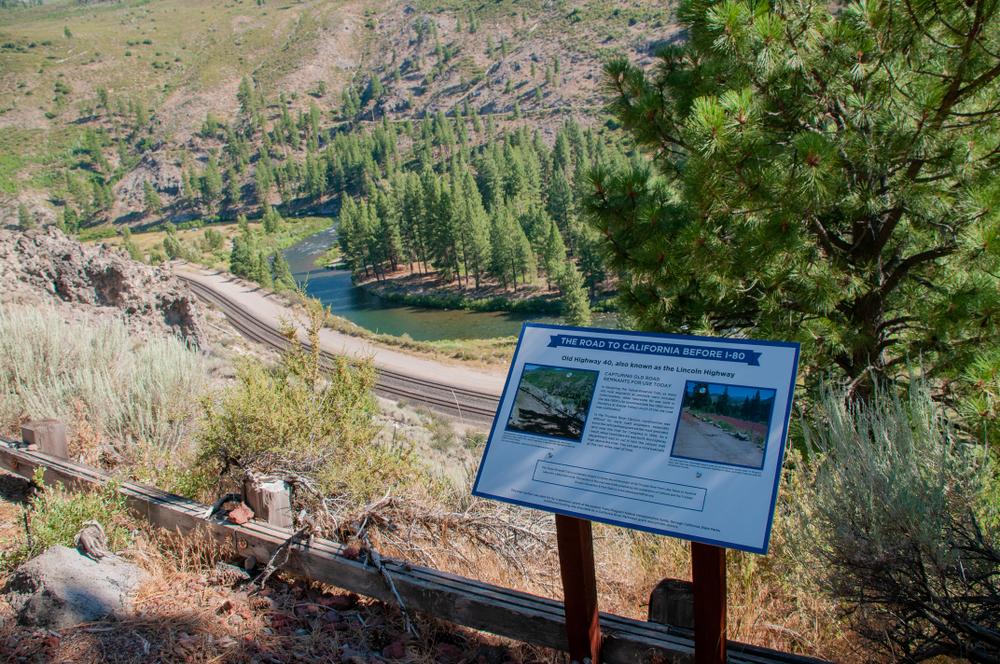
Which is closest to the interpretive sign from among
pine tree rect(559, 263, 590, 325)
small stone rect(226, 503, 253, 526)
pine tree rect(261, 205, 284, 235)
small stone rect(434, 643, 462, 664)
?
small stone rect(434, 643, 462, 664)

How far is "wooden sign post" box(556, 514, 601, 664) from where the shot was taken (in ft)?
9.04

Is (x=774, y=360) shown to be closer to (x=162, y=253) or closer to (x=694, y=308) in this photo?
(x=694, y=308)

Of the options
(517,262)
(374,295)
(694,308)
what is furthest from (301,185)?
(694,308)

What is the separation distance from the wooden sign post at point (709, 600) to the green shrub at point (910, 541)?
0.56 m

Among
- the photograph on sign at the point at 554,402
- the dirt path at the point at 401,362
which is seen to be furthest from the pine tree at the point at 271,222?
the photograph on sign at the point at 554,402

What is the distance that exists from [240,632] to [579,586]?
173cm

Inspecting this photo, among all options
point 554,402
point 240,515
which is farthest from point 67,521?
point 554,402

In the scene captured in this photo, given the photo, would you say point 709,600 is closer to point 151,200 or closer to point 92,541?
point 92,541

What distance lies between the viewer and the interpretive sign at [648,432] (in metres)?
2.33

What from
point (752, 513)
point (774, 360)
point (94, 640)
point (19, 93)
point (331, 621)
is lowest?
point (331, 621)

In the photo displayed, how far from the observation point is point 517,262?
61188mm

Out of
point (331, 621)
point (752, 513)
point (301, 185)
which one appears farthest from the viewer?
point (301, 185)

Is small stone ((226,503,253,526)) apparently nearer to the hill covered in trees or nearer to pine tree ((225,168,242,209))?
the hill covered in trees

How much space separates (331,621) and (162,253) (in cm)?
9753
